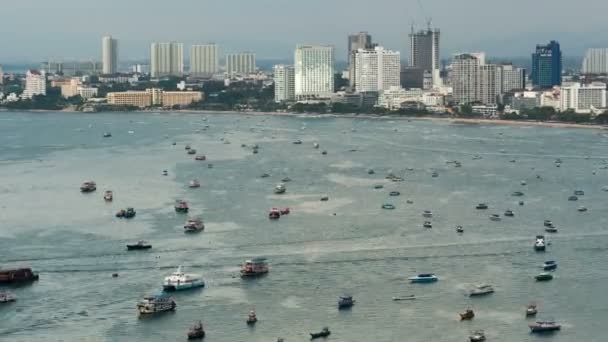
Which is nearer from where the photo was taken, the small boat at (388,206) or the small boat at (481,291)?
the small boat at (481,291)

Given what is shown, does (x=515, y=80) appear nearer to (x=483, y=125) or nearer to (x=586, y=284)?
(x=483, y=125)

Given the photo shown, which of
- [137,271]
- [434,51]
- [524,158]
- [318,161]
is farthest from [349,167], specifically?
[434,51]

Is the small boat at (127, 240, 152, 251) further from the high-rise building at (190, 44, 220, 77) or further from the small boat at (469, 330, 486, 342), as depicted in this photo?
the high-rise building at (190, 44, 220, 77)

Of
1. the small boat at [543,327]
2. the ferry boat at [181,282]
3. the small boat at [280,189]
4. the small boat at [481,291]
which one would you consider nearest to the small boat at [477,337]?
the small boat at [543,327]

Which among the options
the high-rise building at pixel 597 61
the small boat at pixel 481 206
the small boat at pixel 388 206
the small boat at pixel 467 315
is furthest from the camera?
the high-rise building at pixel 597 61

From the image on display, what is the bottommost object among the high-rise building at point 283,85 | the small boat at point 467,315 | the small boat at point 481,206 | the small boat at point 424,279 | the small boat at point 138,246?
the small boat at point 467,315

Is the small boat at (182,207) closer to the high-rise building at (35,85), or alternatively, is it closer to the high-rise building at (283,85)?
the high-rise building at (283,85)

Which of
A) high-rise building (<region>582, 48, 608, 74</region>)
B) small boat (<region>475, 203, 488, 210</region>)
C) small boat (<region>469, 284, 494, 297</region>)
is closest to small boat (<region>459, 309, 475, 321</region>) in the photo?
small boat (<region>469, 284, 494, 297</region>)
